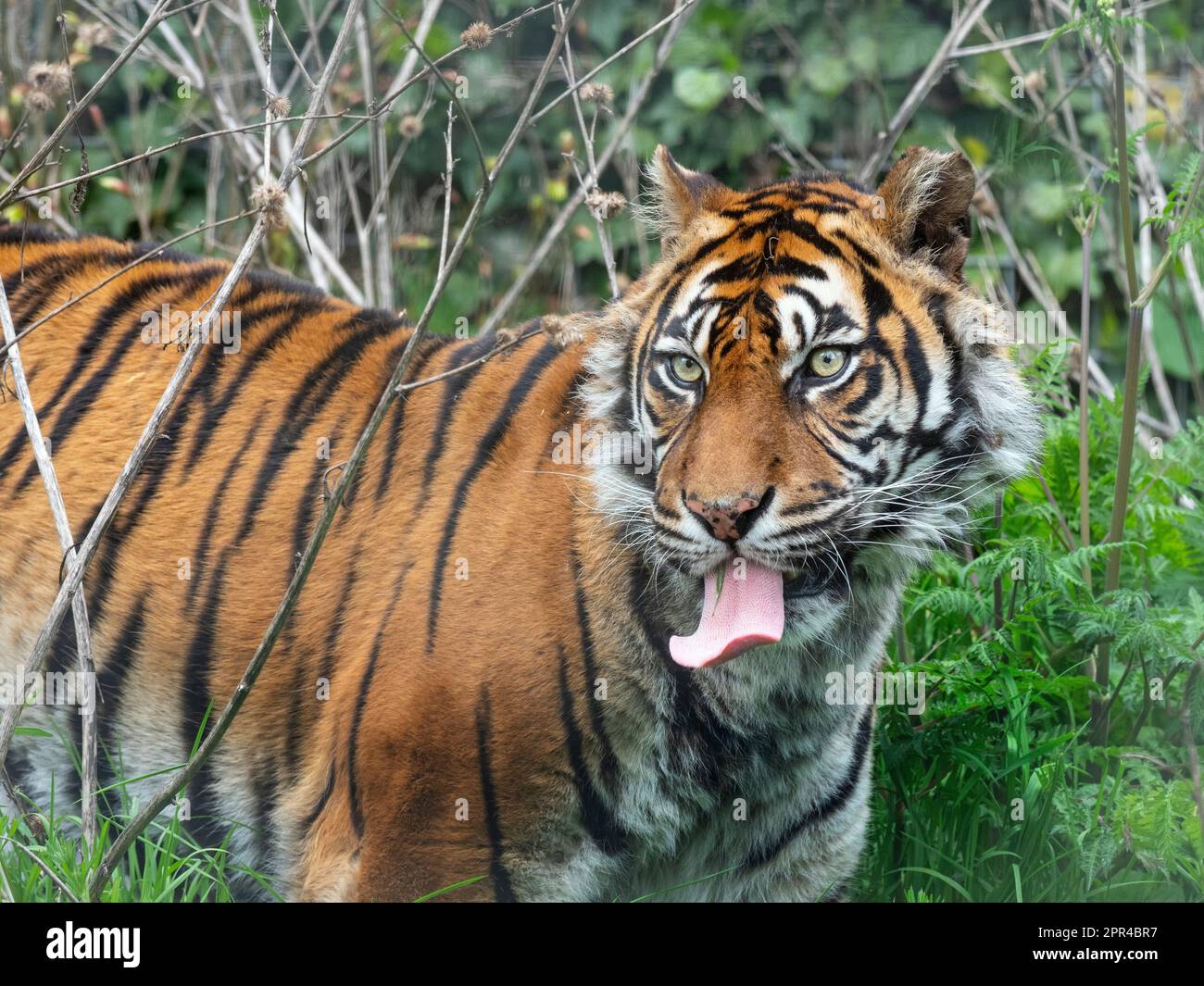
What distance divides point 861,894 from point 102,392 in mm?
Answer: 1931

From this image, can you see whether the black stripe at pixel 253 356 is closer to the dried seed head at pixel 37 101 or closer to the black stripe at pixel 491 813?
the dried seed head at pixel 37 101

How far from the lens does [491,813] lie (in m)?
2.41

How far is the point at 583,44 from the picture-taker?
643 centimetres

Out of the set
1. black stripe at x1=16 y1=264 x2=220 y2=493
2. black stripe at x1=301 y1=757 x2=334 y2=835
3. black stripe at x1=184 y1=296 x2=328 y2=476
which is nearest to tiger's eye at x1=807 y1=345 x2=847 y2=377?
black stripe at x1=301 y1=757 x2=334 y2=835

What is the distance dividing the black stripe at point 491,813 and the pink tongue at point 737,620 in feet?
1.25

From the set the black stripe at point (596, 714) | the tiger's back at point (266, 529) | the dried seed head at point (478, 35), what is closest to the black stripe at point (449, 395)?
the tiger's back at point (266, 529)

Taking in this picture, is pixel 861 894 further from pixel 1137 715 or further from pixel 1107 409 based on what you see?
pixel 1107 409

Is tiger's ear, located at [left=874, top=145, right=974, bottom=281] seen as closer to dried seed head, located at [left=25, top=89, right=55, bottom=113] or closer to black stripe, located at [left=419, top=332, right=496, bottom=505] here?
black stripe, located at [left=419, top=332, right=496, bottom=505]

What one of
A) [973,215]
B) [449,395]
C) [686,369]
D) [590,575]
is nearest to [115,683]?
[449,395]

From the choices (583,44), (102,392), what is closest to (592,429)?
(102,392)

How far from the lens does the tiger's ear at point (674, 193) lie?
2598 millimetres

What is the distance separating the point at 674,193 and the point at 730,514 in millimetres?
730

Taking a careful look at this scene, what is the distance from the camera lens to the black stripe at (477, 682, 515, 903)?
7.91 ft

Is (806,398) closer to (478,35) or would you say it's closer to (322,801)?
(478,35)
